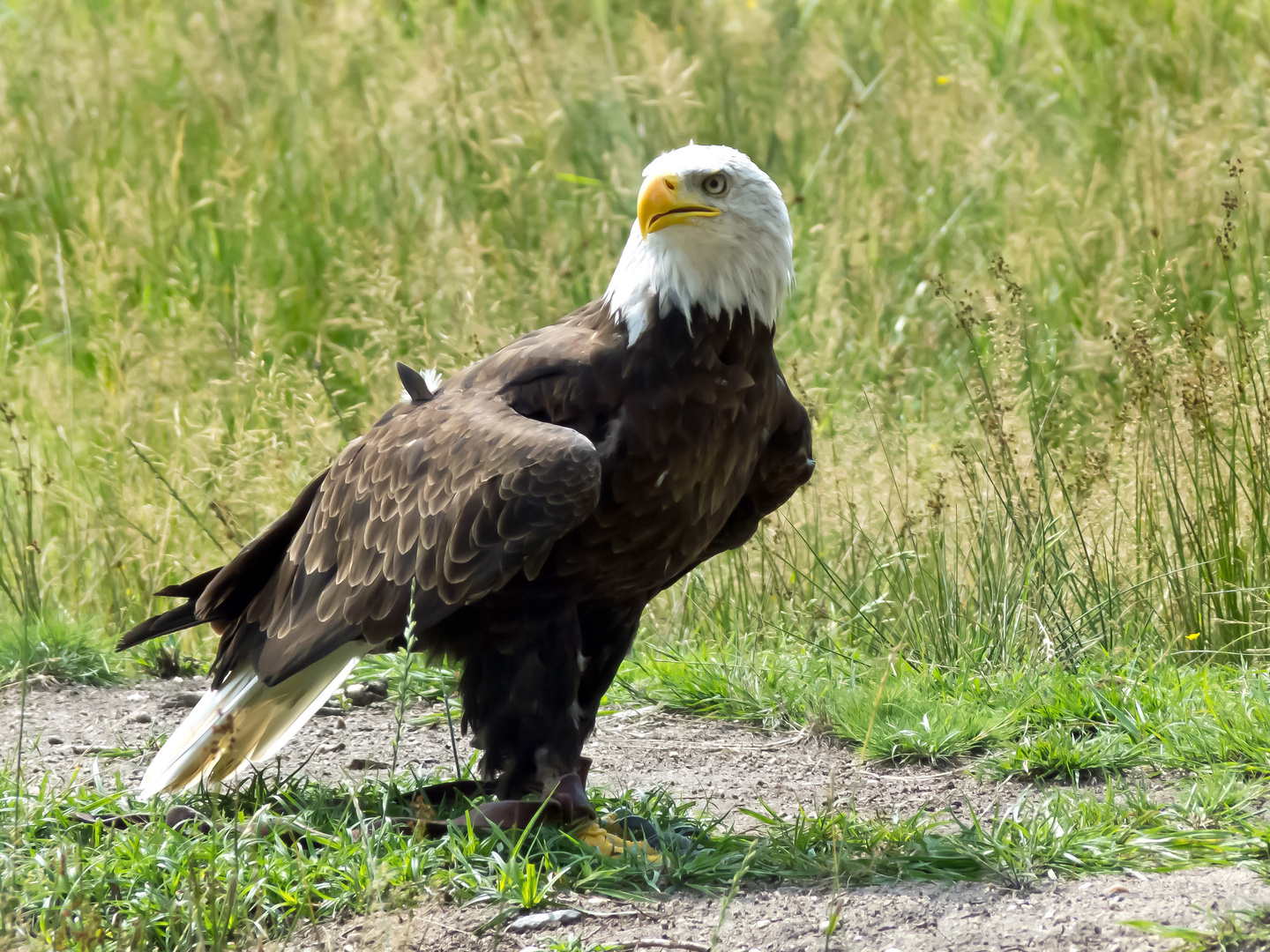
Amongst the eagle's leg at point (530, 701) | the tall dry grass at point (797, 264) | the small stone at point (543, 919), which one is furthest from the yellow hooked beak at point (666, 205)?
the small stone at point (543, 919)

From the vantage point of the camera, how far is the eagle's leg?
12.0ft

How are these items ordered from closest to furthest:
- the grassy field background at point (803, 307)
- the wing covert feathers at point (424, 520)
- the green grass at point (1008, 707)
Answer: the wing covert feathers at point (424, 520) → the green grass at point (1008, 707) → the grassy field background at point (803, 307)

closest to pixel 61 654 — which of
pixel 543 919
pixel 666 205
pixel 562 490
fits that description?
pixel 562 490

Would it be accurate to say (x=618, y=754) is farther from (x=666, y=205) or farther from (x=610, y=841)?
(x=666, y=205)

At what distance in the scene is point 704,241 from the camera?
11.7ft

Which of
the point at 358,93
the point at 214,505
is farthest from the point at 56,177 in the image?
the point at 214,505

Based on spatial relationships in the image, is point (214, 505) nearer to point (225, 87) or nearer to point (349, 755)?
point (349, 755)

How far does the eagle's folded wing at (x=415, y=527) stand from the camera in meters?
3.37

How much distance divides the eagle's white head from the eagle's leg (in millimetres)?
810

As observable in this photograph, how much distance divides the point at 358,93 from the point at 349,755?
20.0 ft

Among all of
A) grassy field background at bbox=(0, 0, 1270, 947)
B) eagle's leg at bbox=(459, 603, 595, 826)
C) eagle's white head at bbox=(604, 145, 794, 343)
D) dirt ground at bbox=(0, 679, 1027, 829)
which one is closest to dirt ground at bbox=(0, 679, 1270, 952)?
dirt ground at bbox=(0, 679, 1027, 829)

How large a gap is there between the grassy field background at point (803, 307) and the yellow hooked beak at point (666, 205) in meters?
1.52

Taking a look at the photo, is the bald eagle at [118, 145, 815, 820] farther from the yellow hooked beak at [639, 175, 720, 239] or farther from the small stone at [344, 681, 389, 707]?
the small stone at [344, 681, 389, 707]

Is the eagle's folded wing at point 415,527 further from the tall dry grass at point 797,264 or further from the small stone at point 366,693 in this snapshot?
the tall dry grass at point 797,264
